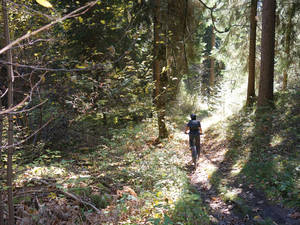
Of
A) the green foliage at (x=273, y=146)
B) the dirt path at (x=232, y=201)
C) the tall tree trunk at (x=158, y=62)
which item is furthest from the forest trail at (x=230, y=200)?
the tall tree trunk at (x=158, y=62)

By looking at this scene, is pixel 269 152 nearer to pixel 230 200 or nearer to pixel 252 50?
pixel 230 200

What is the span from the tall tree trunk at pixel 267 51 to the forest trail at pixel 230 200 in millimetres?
3969

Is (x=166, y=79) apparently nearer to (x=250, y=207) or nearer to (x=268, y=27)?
(x=268, y=27)

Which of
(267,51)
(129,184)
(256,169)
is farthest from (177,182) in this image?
(267,51)

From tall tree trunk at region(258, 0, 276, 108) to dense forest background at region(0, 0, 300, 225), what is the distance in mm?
43

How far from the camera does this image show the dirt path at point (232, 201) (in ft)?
15.1

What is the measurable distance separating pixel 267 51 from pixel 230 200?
24.3ft

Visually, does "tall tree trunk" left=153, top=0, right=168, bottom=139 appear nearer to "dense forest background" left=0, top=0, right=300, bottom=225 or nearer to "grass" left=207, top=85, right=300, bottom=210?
"dense forest background" left=0, top=0, right=300, bottom=225

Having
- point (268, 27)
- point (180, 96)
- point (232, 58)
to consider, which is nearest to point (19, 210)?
point (268, 27)

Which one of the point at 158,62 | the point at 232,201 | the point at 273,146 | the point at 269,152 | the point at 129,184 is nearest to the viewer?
the point at 232,201

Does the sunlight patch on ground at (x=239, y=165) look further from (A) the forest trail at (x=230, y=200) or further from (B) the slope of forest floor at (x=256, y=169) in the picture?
(A) the forest trail at (x=230, y=200)

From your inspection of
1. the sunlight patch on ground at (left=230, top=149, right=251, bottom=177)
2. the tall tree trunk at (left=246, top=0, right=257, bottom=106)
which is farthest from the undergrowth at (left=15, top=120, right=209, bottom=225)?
the tall tree trunk at (left=246, top=0, right=257, bottom=106)

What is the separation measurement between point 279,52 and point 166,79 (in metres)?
6.69

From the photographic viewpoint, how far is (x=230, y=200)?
18.5 feet
